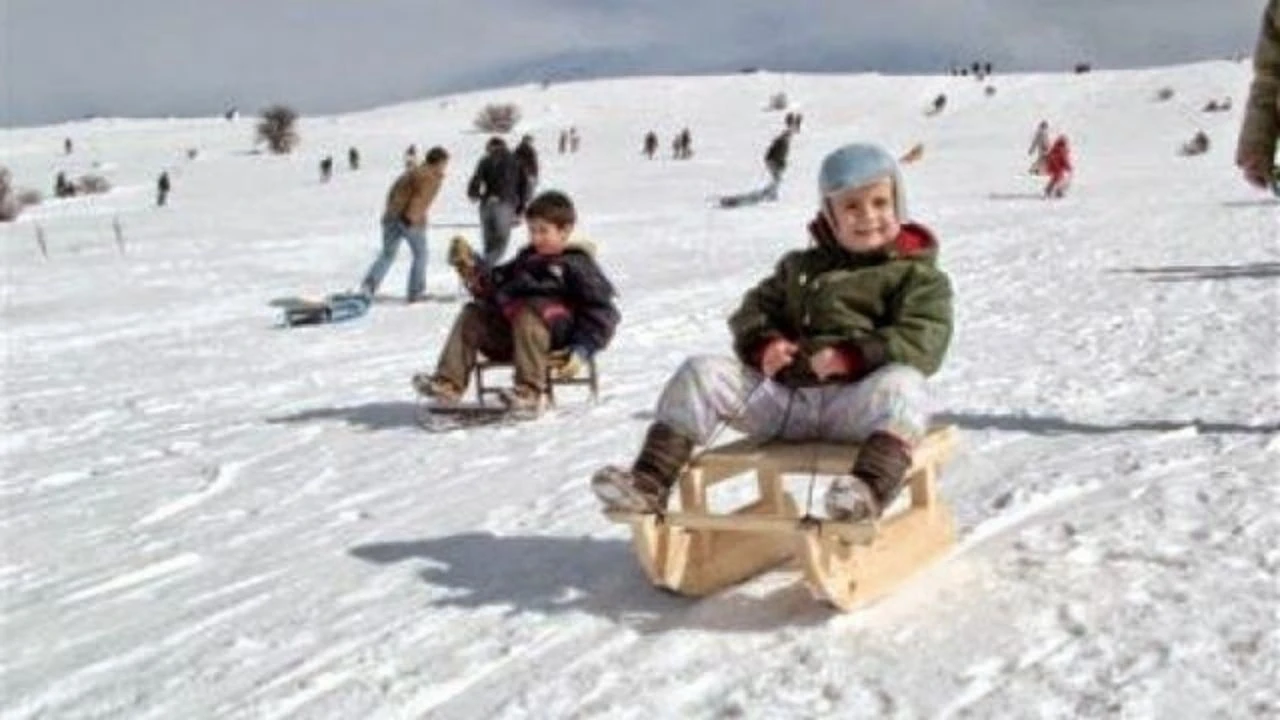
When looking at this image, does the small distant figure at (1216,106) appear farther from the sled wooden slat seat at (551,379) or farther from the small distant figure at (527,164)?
the sled wooden slat seat at (551,379)

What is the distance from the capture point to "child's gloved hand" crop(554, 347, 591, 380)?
895 centimetres

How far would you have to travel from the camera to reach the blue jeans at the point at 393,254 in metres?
17.8

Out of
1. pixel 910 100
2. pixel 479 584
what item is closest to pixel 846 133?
pixel 910 100

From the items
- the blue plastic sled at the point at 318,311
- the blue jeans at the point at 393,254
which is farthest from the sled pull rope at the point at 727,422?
the blue jeans at the point at 393,254

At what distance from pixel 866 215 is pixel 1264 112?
273cm

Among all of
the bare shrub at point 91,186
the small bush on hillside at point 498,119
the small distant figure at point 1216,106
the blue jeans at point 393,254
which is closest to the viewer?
the blue jeans at point 393,254

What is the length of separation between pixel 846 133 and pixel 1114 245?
40304mm

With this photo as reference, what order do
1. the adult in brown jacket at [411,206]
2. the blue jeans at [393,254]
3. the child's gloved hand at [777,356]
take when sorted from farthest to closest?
the adult in brown jacket at [411,206] < the blue jeans at [393,254] < the child's gloved hand at [777,356]

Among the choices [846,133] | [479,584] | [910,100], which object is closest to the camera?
[479,584]

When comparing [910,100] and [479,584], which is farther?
[910,100]

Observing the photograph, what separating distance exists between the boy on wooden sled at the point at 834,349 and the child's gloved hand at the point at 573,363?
3.74 m

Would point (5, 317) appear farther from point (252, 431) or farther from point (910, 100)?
point (910, 100)

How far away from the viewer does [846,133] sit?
5841 centimetres

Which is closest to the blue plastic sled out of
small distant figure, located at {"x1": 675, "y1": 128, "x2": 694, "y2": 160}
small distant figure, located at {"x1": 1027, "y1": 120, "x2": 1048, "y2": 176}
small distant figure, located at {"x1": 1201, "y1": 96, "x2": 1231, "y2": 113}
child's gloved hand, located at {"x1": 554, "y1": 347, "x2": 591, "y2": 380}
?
child's gloved hand, located at {"x1": 554, "y1": 347, "x2": 591, "y2": 380}
